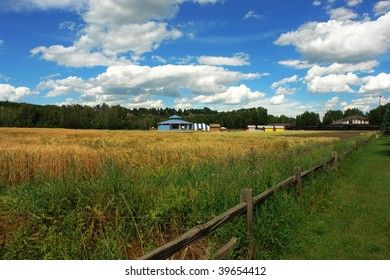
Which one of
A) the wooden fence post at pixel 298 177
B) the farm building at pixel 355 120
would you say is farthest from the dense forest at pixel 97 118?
the wooden fence post at pixel 298 177

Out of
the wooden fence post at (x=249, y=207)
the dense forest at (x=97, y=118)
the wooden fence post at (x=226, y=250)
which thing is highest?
the dense forest at (x=97, y=118)

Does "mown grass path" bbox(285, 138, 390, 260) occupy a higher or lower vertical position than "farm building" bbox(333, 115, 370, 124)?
lower

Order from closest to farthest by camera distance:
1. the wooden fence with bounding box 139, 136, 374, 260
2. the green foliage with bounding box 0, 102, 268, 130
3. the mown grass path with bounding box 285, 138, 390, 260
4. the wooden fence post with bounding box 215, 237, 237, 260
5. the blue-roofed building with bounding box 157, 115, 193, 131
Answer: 1. the wooden fence with bounding box 139, 136, 374, 260
2. the wooden fence post with bounding box 215, 237, 237, 260
3. the mown grass path with bounding box 285, 138, 390, 260
4. the green foliage with bounding box 0, 102, 268, 130
5. the blue-roofed building with bounding box 157, 115, 193, 131

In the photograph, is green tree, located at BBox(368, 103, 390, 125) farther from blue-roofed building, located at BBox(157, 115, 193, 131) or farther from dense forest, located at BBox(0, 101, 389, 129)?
blue-roofed building, located at BBox(157, 115, 193, 131)

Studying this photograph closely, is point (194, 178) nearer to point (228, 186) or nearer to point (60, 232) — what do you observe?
point (228, 186)

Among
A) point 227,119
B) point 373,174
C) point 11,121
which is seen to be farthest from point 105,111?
point 373,174

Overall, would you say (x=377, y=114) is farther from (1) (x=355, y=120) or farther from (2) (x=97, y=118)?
(2) (x=97, y=118)

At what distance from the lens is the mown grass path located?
569 cm

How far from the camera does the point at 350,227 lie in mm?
7012

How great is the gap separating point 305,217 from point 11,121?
Result: 133 metres

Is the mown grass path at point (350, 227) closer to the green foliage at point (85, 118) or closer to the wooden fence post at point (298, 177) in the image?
the wooden fence post at point (298, 177)

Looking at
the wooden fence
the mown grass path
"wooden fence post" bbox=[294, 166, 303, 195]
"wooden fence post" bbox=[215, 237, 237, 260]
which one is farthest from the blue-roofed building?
"wooden fence post" bbox=[215, 237, 237, 260]

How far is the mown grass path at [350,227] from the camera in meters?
5.69

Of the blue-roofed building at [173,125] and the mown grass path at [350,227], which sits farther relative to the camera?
the blue-roofed building at [173,125]
